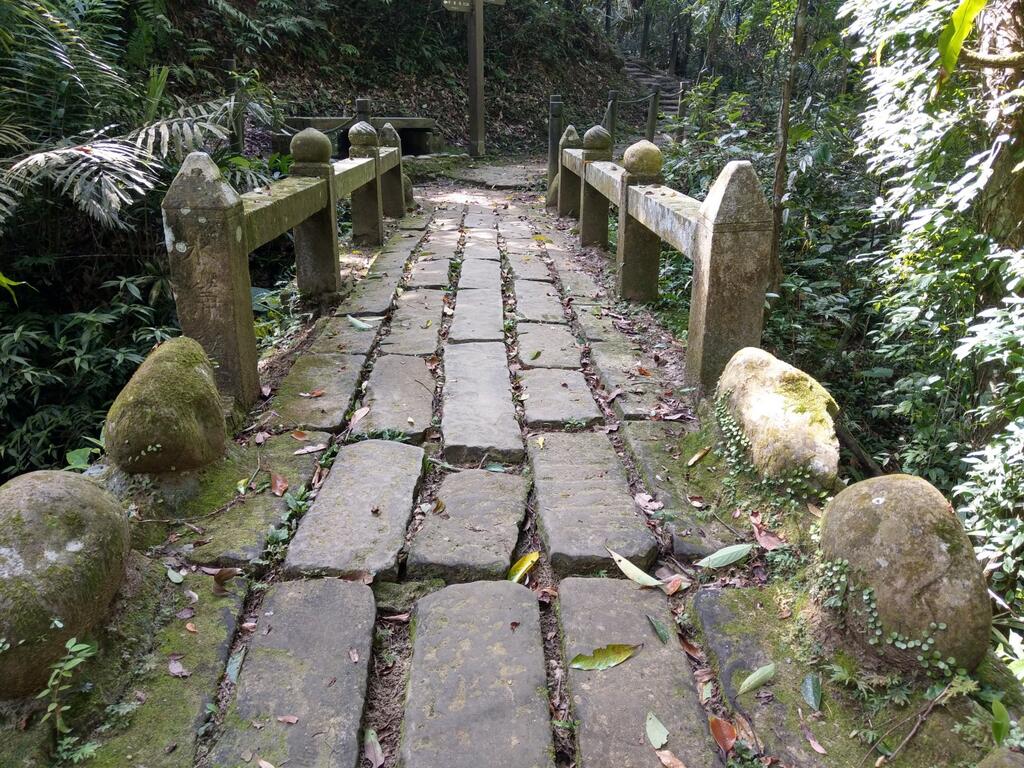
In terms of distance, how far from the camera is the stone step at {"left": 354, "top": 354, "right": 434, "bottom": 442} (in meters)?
3.10

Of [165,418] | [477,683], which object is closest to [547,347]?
[165,418]

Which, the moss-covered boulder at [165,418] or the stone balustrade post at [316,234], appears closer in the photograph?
the moss-covered boulder at [165,418]

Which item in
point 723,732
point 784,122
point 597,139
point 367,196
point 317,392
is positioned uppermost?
point 784,122

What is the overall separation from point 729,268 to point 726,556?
125 centimetres

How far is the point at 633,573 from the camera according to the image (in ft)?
7.09

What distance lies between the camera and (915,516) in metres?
1.73

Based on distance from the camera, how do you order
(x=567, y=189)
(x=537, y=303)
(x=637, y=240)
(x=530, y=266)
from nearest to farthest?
(x=637, y=240) < (x=537, y=303) < (x=530, y=266) < (x=567, y=189)

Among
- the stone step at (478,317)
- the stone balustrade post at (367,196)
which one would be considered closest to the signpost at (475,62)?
the stone balustrade post at (367,196)

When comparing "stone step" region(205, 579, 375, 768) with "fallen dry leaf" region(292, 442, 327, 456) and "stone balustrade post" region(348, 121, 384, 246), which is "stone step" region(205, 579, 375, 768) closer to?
"fallen dry leaf" region(292, 442, 327, 456)

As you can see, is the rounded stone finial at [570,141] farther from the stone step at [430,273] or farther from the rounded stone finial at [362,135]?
the stone step at [430,273]

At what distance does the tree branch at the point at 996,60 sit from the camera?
8.63 feet

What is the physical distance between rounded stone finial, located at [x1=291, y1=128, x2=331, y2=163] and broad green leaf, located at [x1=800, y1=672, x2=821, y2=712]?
3.95 metres

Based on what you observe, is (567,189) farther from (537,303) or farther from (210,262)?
(210,262)

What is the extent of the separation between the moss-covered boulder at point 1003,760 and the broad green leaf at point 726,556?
0.88 metres
